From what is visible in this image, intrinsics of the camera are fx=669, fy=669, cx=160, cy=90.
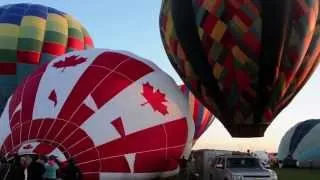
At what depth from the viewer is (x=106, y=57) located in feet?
55.8

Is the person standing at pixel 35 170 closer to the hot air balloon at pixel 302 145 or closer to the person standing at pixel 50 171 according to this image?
the person standing at pixel 50 171

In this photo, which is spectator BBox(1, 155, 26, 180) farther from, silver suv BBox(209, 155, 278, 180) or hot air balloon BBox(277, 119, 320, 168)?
hot air balloon BBox(277, 119, 320, 168)

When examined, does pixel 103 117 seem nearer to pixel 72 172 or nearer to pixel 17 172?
pixel 72 172

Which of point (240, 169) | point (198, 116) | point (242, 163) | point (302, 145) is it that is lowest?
point (240, 169)

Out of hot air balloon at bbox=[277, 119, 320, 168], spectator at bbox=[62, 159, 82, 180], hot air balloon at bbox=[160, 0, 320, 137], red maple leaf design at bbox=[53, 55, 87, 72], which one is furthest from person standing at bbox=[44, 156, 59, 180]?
hot air balloon at bbox=[277, 119, 320, 168]

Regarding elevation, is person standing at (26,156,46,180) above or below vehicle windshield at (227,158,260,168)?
below

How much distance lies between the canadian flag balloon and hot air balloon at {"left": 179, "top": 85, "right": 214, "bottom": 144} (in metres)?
2.49

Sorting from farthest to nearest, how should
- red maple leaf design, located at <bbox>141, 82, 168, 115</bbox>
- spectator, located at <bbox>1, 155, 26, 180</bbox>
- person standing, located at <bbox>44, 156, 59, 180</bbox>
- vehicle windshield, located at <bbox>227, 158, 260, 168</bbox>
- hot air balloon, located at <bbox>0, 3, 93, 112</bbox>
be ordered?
1. hot air balloon, located at <bbox>0, 3, 93, 112</bbox>
2. vehicle windshield, located at <bbox>227, 158, 260, 168</bbox>
3. red maple leaf design, located at <bbox>141, 82, 168, 115</bbox>
4. person standing, located at <bbox>44, 156, 59, 180</bbox>
5. spectator, located at <bbox>1, 155, 26, 180</bbox>

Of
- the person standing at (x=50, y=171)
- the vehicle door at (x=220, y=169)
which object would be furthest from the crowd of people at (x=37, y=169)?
the vehicle door at (x=220, y=169)

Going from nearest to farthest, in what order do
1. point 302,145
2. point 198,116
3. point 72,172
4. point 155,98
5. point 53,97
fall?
point 72,172 → point 53,97 → point 155,98 → point 198,116 → point 302,145

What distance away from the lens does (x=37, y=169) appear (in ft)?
44.4

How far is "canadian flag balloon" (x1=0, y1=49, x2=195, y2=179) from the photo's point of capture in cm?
1527

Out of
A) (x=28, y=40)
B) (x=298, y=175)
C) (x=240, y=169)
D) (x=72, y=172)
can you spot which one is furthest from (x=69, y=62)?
(x=298, y=175)

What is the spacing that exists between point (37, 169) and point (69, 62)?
13.4 ft
